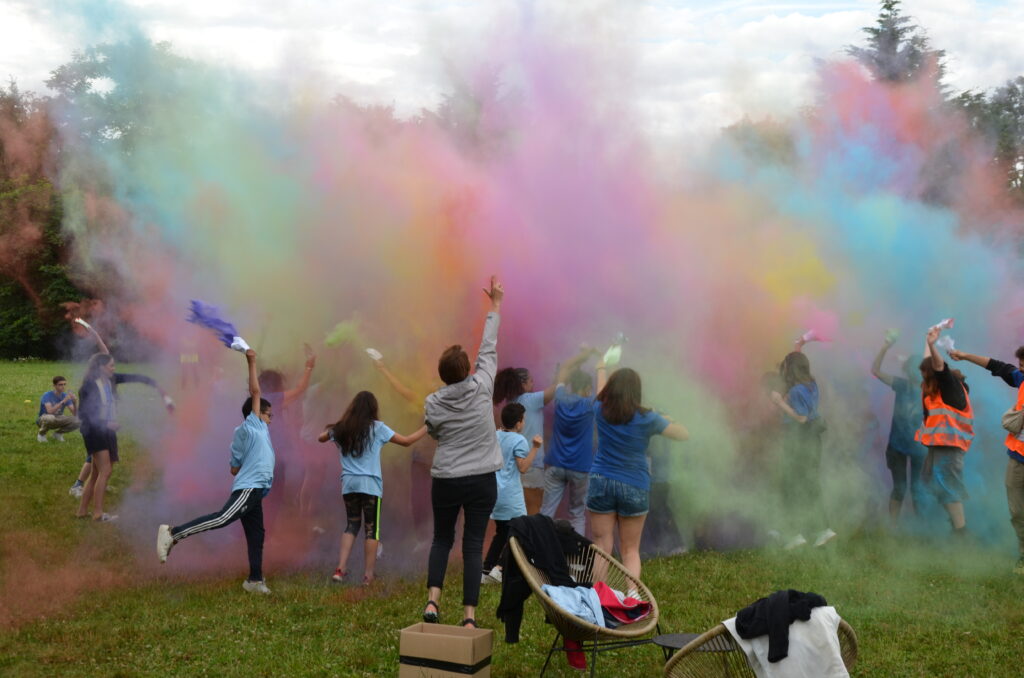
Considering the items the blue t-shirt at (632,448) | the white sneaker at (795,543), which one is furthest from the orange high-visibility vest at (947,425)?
the blue t-shirt at (632,448)

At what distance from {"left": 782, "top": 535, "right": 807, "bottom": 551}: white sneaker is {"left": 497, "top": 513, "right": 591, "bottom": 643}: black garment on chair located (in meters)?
3.58

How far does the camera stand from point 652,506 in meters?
8.53

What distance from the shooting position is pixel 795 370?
8.77 metres

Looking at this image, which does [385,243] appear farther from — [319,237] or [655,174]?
[655,174]

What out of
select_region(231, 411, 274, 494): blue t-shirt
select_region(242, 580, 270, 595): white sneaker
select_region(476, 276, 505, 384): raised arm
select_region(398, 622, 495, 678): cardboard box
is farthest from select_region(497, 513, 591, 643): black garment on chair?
select_region(231, 411, 274, 494): blue t-shirt

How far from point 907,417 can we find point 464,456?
5375 mm

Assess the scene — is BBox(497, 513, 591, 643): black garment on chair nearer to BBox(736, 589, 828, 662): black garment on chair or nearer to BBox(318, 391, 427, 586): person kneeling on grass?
BBox(736, 589, 828, 662): black garment on chair

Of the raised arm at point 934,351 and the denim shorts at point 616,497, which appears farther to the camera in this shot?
the raised arm at point 934,351

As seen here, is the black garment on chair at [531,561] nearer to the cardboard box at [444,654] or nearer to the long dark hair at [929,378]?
the cardboard box at [444,654]

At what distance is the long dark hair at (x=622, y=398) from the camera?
650 cm

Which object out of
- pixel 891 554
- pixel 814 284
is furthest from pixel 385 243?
pixel 891 554

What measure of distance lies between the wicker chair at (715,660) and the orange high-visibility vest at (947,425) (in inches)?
188

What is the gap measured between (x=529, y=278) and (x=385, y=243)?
1468mm

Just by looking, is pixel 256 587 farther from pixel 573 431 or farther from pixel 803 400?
pixel 803 400
